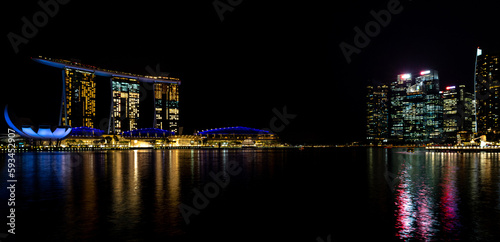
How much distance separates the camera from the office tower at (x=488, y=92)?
627ft

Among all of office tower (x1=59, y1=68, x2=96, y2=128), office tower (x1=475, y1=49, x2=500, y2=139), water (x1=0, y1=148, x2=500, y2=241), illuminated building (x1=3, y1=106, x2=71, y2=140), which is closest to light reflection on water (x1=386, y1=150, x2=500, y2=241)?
water (x1=0, y1=148, x2=500, y2=241)

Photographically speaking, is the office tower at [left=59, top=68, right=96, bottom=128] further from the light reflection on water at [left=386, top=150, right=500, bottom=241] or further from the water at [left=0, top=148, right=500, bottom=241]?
the light reflection on water at [left=386, top=150, right=500, bottom=241]

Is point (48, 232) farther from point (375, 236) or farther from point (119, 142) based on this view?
point (119, 142)

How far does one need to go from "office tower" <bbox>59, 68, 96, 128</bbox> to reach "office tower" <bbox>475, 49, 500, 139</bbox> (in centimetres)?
20185

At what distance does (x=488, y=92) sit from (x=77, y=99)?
213178mm

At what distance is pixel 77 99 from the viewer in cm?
18962

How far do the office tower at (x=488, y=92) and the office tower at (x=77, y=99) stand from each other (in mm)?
201847

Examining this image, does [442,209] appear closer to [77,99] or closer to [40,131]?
[40,131]

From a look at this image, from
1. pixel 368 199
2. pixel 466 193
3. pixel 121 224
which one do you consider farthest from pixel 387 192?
pixel 121 224

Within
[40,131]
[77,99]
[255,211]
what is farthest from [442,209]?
[77,99]

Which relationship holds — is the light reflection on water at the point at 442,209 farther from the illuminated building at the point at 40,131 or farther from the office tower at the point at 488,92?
the office tower at the point at 488,92

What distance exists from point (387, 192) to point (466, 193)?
5440 millimetres

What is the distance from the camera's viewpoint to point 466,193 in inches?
1018

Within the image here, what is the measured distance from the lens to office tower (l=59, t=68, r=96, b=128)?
7156 inches
